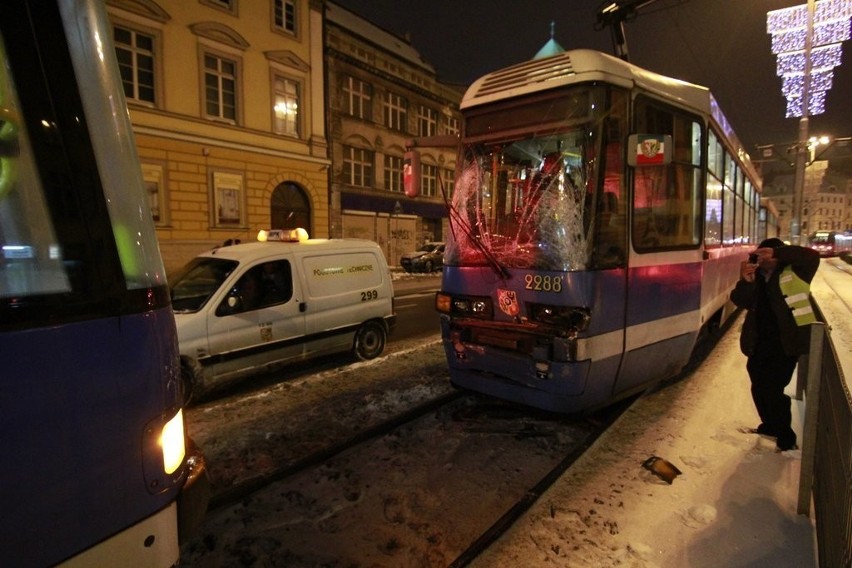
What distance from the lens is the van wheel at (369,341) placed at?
739 centimetres

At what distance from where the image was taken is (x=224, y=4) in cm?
1797

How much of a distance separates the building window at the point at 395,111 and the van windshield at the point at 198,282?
2272cm

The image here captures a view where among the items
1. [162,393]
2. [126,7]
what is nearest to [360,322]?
[162,393]

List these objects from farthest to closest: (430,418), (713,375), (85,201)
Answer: (713,375) → (430,418) → (85,201)

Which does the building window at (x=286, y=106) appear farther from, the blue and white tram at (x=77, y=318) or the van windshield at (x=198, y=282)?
the blue and white tram at (x=77, y=318)

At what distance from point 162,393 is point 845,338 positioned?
7.33m

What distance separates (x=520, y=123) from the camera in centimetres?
445

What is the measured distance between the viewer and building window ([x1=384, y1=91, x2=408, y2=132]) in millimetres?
27062

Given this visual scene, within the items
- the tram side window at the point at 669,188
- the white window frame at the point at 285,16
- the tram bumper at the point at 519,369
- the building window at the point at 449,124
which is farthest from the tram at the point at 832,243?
the tram bumper at the point at 519,369

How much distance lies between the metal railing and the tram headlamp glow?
2.72 m

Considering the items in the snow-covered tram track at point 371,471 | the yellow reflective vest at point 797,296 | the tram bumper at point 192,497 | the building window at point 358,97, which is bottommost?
the snow-covered tram track at point 371,471

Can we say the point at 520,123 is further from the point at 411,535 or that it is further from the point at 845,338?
the point at 845,338

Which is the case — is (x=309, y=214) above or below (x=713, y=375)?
above

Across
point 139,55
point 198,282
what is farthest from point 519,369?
point 139,55
